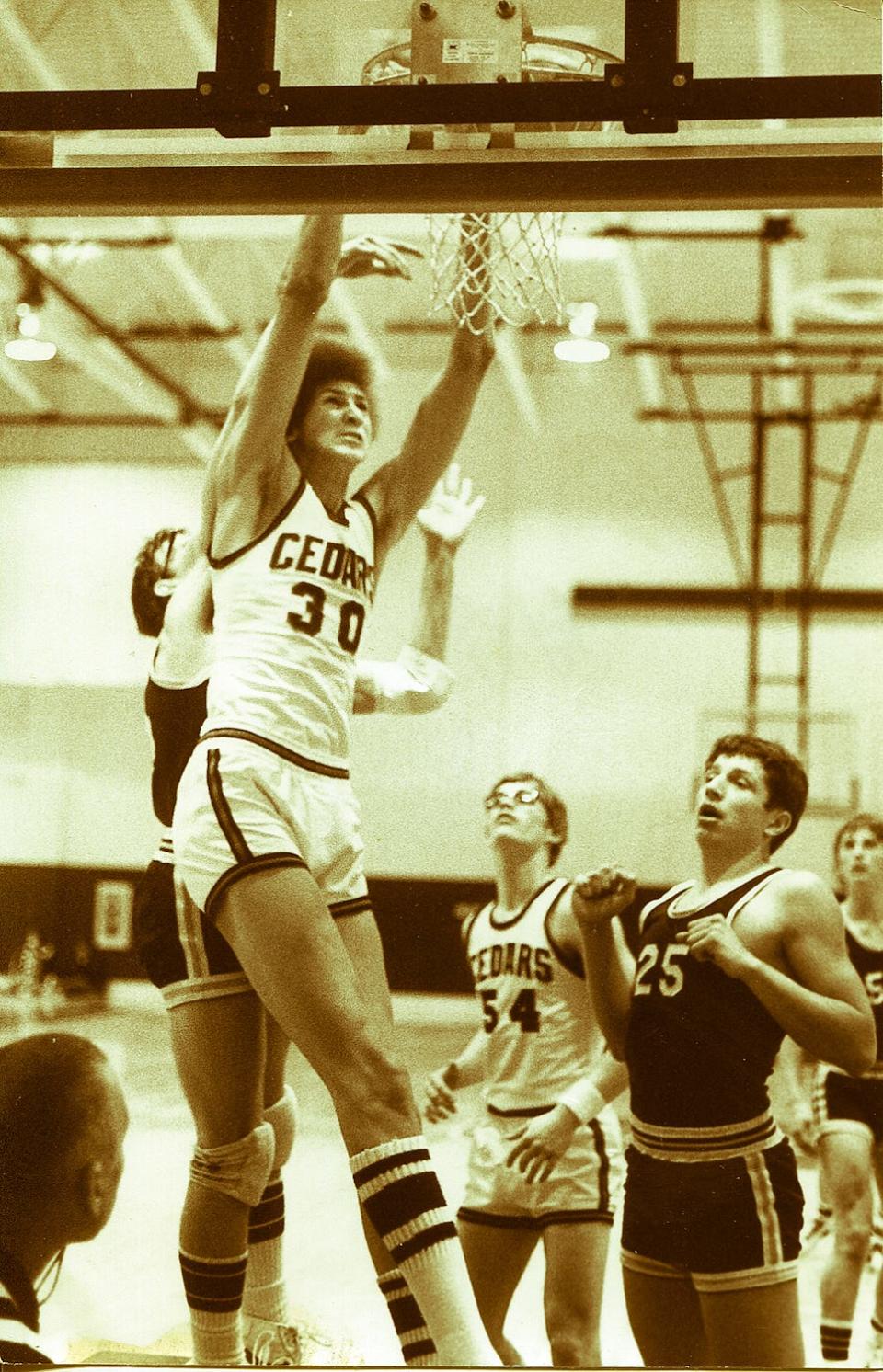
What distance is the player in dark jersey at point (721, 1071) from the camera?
11.3ft

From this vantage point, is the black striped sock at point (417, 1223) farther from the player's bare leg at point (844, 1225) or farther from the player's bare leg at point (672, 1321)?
the player's bare leg at point (844, 1225)

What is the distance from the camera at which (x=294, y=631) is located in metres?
3.68

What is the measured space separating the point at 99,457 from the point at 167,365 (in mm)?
430

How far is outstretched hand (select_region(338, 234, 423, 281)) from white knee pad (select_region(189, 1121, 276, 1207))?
2.21 m

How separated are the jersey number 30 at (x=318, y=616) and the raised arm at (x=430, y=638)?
0.64ft

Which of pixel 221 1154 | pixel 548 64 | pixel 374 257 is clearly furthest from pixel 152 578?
pixel 548 64

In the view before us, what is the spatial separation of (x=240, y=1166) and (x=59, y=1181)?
1246 millimetres

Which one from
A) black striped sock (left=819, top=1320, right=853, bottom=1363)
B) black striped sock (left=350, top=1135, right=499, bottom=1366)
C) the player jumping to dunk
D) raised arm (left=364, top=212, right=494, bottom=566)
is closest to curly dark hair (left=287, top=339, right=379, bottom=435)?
the player jumping to dunk

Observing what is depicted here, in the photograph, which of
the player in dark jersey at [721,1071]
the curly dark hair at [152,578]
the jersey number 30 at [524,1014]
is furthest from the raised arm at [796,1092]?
the curly dark hair at [152,578]

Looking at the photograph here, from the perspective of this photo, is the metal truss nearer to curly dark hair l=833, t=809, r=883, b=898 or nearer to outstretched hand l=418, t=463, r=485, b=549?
curly dark hair l=833, t=809, r=883, b=898

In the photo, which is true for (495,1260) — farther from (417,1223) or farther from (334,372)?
(334,372)

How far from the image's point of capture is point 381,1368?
3533 mm

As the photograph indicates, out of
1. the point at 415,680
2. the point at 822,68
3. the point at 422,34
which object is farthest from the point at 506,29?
the point at 415,680

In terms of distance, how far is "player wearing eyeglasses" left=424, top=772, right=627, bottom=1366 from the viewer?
3770 mm
